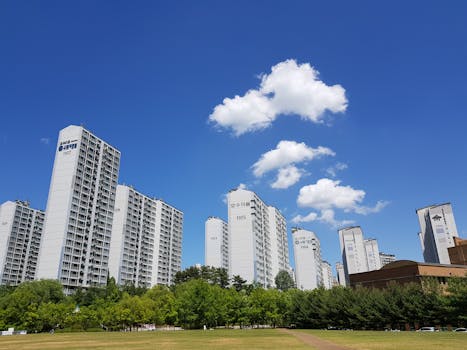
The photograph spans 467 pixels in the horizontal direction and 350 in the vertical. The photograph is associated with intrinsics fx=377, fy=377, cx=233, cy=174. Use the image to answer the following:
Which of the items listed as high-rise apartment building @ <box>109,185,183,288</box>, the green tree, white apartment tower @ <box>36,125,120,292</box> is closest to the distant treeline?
the green tree

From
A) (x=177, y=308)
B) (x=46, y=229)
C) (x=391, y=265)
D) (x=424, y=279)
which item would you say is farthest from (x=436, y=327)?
(x=46, y=229)

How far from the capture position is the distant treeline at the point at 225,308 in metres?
71.9

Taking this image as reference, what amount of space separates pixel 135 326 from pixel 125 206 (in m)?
67.3

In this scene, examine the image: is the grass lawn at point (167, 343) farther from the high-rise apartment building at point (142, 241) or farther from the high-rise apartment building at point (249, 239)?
the high-rise apartment building at point (249, 239)

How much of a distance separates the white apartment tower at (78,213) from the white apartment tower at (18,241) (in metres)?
63.6

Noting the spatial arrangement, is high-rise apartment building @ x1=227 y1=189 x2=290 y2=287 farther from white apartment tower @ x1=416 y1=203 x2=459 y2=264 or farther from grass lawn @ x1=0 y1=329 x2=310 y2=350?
grass lawn @ x1=0 y1=329 x2=310 y2=350

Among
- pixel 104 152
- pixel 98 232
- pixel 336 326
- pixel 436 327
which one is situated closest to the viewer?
pixel 436 327

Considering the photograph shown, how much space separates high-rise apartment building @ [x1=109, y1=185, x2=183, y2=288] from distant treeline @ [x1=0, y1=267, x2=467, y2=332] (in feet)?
122

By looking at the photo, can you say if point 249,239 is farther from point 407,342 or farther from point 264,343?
point 407,342

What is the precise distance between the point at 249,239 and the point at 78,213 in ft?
235

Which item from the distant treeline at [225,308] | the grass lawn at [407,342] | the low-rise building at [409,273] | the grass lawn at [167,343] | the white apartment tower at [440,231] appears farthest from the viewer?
the white apartment tower at [440,231]

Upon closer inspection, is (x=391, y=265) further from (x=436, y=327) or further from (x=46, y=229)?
(x=46, y=229)

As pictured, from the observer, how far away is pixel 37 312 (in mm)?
88250

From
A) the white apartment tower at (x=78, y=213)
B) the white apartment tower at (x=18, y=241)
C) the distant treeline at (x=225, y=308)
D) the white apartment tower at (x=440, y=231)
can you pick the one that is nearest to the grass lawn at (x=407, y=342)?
the distant treeline at (x=225, y=308)
